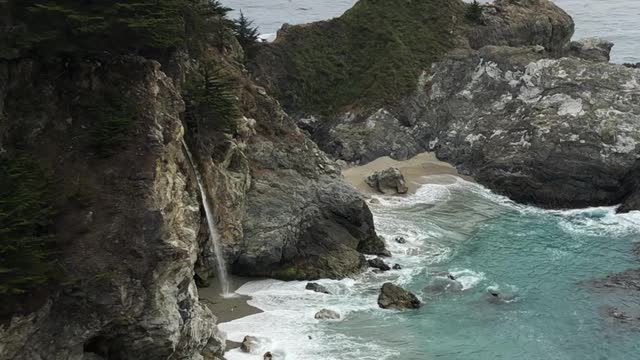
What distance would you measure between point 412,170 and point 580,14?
55.6 m

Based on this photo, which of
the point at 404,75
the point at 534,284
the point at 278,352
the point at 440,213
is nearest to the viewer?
the point at 278,352

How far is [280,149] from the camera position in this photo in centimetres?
3106

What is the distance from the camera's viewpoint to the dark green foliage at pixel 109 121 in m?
17.8

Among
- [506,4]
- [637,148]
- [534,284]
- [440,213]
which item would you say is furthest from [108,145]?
[506,4]

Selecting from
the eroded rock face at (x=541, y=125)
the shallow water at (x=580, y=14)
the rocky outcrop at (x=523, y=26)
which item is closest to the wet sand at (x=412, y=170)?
the eroded rock face at (x=541, y=125)

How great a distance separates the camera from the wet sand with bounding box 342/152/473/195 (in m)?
40.7

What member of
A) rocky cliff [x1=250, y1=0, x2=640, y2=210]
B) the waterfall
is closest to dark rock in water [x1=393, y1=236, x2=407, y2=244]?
the waterfall

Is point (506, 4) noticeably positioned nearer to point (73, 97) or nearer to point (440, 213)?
point (440, 213)

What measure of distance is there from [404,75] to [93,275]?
117ft

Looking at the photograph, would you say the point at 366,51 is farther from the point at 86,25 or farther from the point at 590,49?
the point at 86,25

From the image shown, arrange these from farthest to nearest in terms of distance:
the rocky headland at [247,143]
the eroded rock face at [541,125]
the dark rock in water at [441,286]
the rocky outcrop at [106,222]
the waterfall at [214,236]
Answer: the eroded rock face at [541,125] → the dark rock in water at [441,286] → the waterfall at [214,236] → the rocky headland at [247,143] → the rocky outcrop at [106,222]

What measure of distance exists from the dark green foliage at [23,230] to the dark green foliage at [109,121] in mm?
1917

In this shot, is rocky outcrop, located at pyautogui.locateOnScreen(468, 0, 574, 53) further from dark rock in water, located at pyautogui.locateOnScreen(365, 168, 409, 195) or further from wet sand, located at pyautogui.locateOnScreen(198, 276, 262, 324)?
wet sand, located at pyautogui.locateOnScreen(198, 276, 262, 324)

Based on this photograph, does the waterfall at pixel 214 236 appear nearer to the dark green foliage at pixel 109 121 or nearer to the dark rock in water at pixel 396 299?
the dark green foliage at pixel 109 121
